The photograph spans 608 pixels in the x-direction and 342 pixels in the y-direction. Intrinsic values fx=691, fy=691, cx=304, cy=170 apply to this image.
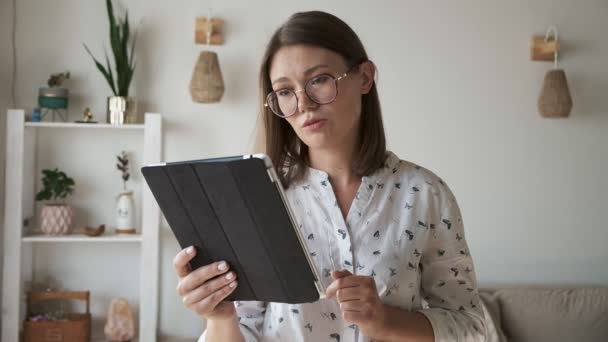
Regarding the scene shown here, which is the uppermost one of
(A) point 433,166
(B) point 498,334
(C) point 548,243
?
(A) point 433,166

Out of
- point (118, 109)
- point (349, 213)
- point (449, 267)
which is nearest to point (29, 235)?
point (118, 109)

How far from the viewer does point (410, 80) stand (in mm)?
3146

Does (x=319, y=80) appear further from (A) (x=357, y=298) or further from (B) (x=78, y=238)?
(B) (x=78, y=238)

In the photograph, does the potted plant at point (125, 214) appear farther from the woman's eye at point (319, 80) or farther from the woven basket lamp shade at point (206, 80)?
the woman's eye at point (319, 80)

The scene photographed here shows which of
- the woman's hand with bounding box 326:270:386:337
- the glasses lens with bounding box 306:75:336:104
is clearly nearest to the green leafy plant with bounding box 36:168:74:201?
the glasses lens with bounding box 306:75:336:104

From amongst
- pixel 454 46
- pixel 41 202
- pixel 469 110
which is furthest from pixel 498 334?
pixel 41 202

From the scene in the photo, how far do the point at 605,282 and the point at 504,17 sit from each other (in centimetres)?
134

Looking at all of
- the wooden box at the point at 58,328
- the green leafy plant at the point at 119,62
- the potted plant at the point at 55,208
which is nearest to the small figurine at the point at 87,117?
the green leafy plant at the point at 119,62

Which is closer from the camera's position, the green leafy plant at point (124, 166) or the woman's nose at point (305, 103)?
the woman's nose at point (305, 103)

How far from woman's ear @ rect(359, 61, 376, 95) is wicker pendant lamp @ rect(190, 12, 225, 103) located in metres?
1.76

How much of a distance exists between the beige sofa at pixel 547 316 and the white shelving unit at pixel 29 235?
1.41 meters

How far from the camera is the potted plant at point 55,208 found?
9.15ft

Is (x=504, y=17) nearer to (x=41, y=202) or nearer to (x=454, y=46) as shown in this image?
(x=454, y=46)

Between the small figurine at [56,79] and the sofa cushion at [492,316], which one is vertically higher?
the small figurine at [56,79]
